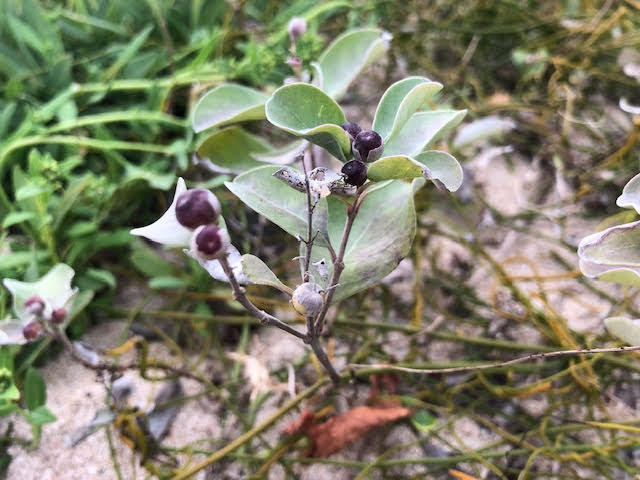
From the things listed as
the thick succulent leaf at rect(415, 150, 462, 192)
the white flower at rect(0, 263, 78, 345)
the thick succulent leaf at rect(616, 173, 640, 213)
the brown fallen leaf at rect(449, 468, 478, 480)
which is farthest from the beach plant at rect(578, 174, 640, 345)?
the white flower at rect(0, 263, 78, 345)

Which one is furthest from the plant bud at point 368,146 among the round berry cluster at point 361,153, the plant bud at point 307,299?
the plant bud at point 307,299

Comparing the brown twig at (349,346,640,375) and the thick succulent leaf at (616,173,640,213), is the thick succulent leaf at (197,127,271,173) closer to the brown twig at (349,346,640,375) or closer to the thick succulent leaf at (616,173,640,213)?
the brown twig at (349,346,640,375)

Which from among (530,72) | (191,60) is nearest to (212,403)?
(191,60)

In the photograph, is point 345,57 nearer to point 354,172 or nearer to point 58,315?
point 354,172

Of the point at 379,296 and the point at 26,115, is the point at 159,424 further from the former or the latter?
the point at 26,115

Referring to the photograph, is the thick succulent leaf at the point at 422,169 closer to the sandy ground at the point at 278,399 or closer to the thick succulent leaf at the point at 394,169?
the thick succulent leaf at the point at 394,169

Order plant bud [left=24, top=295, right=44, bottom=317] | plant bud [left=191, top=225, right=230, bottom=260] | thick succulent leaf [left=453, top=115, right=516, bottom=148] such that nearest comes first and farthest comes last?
1. plant bud [left=191, top=225, right=230, bottom=260]
2. plant bud [left=24, top=295, right=44, bottom=317]
3. thick succulent leaf [left=453, top=115, right=516, bottom=148]

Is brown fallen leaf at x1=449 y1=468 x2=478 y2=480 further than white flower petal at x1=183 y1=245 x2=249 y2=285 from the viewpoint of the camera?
Yes
